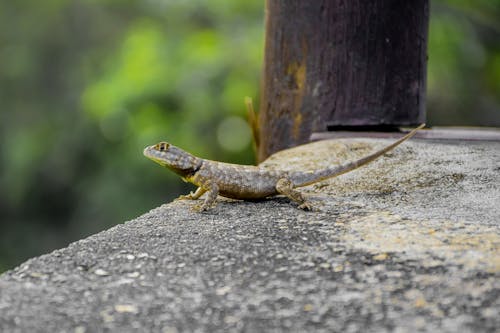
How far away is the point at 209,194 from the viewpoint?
4.66 m

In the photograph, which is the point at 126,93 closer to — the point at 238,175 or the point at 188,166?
the point at 188,166

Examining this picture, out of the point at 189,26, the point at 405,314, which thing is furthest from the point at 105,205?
the point at 405,314

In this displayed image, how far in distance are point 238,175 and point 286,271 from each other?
1.69 metres

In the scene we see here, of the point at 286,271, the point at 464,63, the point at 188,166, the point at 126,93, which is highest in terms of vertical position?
the point at 464,63

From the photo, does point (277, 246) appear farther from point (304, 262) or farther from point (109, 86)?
point (109, 86)

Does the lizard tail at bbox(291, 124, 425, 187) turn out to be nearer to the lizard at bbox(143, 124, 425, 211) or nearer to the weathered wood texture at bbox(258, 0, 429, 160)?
the lizard at bbox(143, 124, 425, 211)

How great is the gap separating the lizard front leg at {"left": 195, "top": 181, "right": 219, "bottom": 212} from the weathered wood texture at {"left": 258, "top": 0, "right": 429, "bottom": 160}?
154 cm

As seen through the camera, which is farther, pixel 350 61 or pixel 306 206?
pixel 350 61

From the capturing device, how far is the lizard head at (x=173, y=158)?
4.91 meters

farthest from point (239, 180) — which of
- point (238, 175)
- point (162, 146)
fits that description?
point (162, 146)

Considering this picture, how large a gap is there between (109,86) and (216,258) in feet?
27.7

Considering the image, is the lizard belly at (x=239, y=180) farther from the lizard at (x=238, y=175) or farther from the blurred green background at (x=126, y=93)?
the blurred green background at (x=126, y=93)

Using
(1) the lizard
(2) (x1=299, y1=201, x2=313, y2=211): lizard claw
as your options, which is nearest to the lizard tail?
(1) the lizard

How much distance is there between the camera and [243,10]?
1184 centimetres
